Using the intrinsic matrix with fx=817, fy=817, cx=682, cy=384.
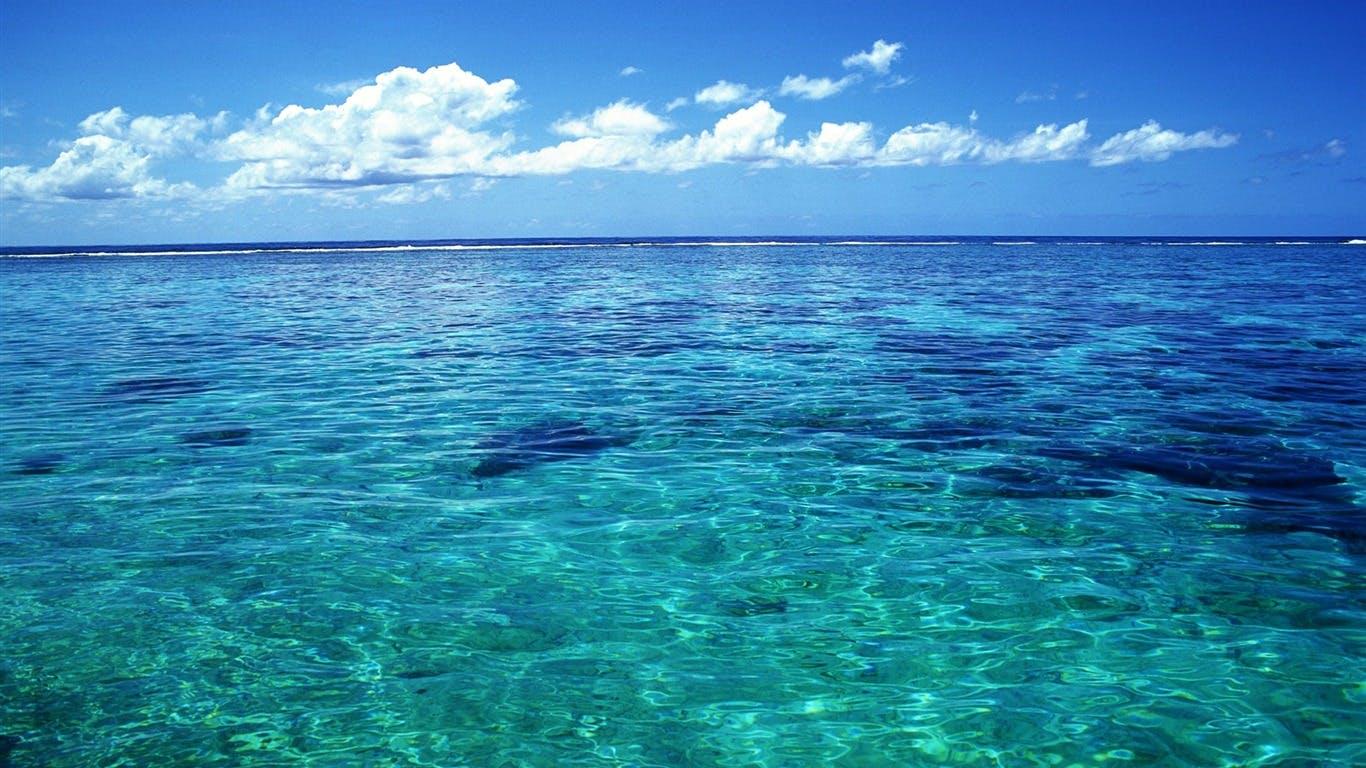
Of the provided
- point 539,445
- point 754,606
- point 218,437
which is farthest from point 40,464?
point 754,606

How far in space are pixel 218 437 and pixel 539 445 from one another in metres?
4.75

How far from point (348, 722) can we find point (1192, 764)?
531 centimetres

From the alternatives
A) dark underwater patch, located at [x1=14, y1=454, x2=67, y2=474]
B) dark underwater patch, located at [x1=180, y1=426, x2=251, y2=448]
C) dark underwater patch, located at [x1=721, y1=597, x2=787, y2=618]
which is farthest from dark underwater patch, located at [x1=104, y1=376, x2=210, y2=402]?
dark underwater patch, located at [x1=721, y1=597, x2=787, y2=618]

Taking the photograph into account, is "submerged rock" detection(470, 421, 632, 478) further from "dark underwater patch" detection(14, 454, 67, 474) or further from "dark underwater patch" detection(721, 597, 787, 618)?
"dark underwater patch" detection(14, 454, 67, 474)

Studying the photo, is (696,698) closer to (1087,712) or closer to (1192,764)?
(1087,712)

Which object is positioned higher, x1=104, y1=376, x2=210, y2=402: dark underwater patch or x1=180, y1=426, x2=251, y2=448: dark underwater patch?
x1=104, y1=376, x2=210, y2=402: dark underwater patch

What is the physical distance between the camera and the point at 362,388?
15.4 m

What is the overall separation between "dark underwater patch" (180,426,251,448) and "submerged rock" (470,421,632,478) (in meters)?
3.59

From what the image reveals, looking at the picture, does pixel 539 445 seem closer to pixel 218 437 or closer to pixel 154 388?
pixel 218 437

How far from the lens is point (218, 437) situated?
11898mm

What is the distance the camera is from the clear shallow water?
5352 millimetres

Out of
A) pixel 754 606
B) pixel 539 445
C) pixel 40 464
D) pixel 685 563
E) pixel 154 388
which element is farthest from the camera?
pixel 154 388

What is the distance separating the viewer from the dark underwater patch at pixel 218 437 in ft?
38.0

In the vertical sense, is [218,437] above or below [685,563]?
above
